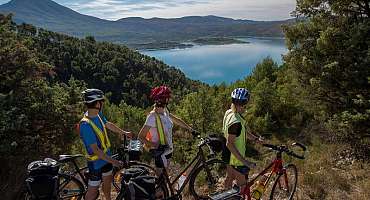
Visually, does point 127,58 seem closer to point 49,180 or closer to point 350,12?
point 350,12

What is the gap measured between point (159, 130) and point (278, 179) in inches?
69.5

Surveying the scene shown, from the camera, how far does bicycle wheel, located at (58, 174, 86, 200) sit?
459 cm

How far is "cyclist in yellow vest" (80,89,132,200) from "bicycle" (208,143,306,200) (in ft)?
4.50

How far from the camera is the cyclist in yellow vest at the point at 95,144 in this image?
13.1 ft

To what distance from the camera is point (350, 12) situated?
37.0 ft

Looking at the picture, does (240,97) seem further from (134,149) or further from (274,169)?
(134,149)

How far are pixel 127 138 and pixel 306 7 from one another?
29.9 feet

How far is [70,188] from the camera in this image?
186 inches

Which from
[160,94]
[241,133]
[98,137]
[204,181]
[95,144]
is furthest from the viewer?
[204,181]

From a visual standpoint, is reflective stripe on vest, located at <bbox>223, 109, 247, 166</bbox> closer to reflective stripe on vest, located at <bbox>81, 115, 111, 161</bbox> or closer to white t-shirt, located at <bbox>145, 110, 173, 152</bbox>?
white t-shirt, located at <bbox>145, 110, 173, 152</bbox>

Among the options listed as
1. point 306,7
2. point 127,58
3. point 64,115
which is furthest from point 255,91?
point 127,58

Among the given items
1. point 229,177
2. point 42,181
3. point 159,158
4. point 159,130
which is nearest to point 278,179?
point 229,177

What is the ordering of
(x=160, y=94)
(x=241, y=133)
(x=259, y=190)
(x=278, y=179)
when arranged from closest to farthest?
(x=241, y=133), (x=160, y=94), (x=259, y=190), (x=278, y=179)

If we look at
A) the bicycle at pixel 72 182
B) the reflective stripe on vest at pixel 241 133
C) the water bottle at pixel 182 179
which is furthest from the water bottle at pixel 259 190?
the bicycle at pixel 72 182
